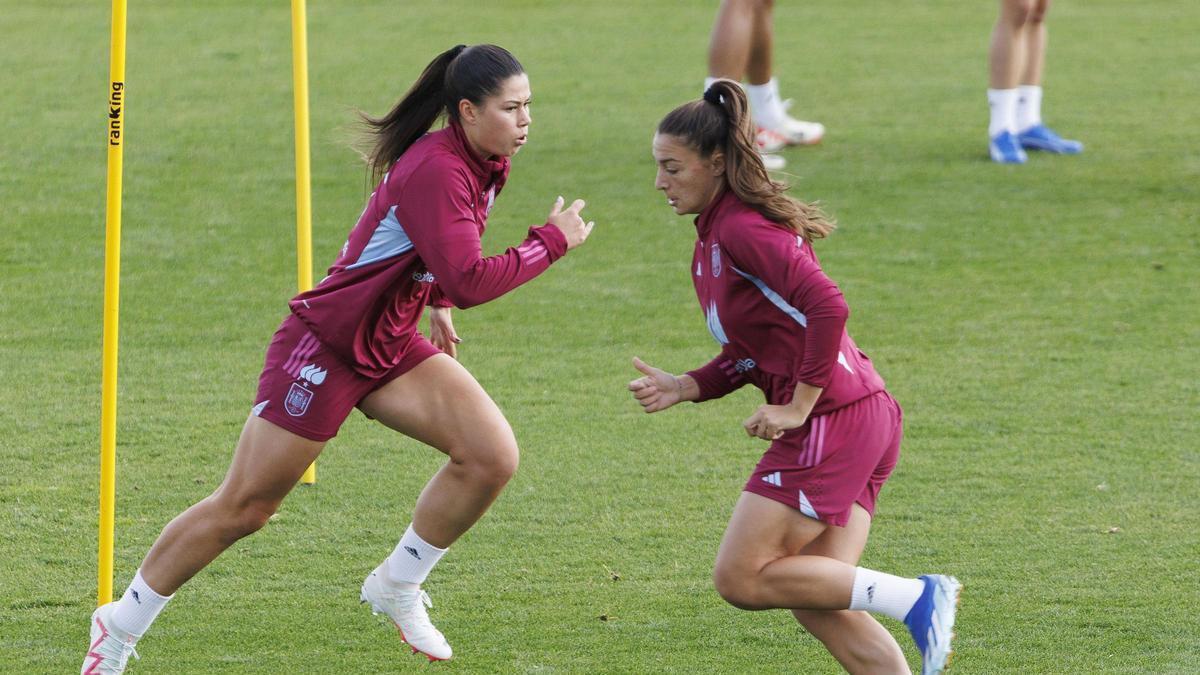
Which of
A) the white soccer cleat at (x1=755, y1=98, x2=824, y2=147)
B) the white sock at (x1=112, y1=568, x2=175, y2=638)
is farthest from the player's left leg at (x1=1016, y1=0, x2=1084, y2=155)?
the white sock at (x1=112, y1=568, x2=175, y2=638)

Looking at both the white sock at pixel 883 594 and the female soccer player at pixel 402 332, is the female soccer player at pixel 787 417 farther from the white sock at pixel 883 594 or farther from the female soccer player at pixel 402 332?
the female soccer player at pixel 402 332

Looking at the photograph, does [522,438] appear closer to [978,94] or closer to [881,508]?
[881,508]

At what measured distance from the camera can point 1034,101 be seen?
1036 centimetres

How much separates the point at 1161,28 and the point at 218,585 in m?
11.6

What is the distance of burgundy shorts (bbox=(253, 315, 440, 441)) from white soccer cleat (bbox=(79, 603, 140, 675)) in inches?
26.9

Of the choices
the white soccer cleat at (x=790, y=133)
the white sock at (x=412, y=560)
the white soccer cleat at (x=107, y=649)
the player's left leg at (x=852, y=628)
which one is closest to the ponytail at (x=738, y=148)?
the player's left leg at (x=852, y=628)

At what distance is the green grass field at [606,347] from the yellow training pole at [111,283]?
336 millimetres

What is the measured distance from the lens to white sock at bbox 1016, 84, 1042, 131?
1022 centimetres

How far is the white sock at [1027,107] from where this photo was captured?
1022 cm

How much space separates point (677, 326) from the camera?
7617 millimetres

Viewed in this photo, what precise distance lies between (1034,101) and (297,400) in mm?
7293

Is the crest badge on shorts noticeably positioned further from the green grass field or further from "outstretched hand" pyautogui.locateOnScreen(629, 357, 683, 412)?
"outstretched hand" pyautogui.locateOnScreen(629, 357, 683, 412)

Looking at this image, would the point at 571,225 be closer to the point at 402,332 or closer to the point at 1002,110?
the point at 402,332

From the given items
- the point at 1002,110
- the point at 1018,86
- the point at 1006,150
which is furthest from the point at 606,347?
the point at 1018,86
